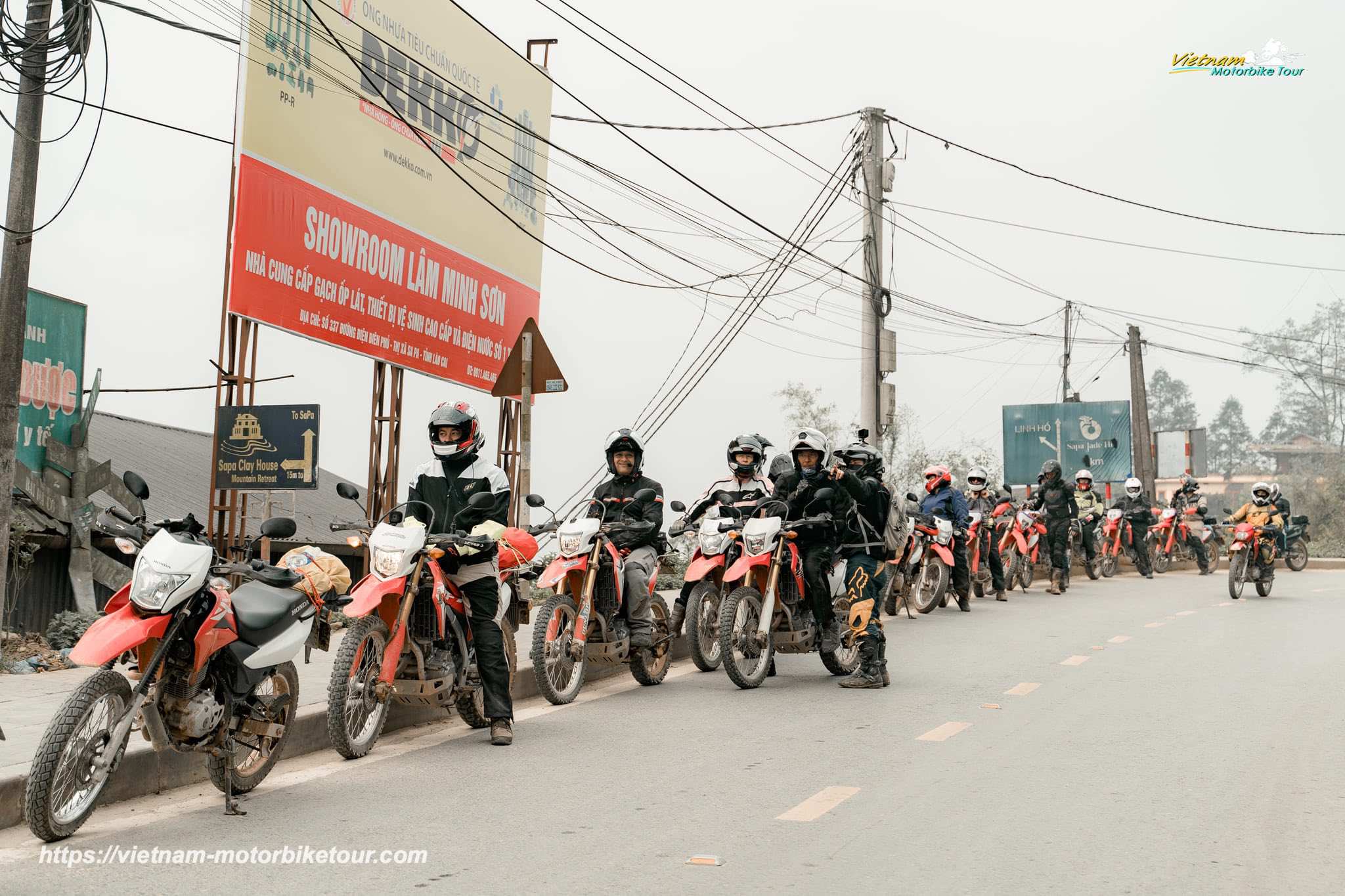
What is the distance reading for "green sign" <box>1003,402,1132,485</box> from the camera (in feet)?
166

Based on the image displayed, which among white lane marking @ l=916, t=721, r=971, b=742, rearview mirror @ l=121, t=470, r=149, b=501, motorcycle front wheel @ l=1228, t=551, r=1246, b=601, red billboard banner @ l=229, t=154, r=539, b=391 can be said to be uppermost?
red billboard banner @ l=229, t=154, r=539, b=391

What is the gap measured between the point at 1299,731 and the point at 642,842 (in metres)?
4.94

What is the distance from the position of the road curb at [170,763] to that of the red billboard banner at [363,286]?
5.67m

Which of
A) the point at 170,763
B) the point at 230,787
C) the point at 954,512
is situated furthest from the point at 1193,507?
the point at 230,787

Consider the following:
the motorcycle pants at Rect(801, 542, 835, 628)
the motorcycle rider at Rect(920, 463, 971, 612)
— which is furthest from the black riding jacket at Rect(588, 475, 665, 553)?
the motorcycle rider at Rect(920, 463, 971, 612)

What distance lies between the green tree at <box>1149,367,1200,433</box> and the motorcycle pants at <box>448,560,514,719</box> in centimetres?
12046

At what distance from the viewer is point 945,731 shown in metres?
8.52

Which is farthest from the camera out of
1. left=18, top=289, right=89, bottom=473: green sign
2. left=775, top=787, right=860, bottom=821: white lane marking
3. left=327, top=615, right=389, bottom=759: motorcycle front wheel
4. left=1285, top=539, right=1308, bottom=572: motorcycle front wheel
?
left=1285, top=539, right=1308, bottom=572: motorcycle front wheel

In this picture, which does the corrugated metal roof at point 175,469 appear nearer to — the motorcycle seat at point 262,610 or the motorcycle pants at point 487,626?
the motorcycle pants at point 487,626

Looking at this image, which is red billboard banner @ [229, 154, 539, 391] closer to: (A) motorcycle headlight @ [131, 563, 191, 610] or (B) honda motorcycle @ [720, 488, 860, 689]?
(B) honda motorcycle @ [720, 488, 860, 689]

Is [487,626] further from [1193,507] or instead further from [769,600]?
[1193,507]

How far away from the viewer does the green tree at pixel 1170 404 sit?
397ft

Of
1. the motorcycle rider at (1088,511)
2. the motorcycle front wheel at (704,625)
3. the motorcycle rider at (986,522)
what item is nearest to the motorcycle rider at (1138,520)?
the motorcycle rider at (1088,511)

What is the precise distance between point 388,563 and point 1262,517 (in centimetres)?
1785
